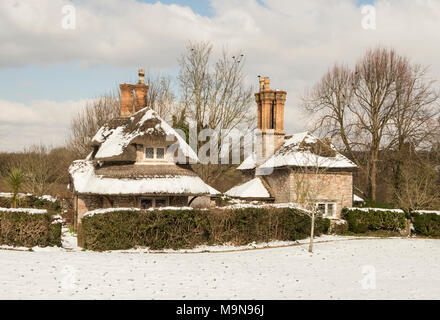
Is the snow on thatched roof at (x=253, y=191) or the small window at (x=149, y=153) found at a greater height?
the small window at (x=149, y=153)

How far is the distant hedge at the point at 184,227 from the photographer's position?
50.2ft

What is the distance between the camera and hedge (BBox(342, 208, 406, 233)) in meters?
22.3

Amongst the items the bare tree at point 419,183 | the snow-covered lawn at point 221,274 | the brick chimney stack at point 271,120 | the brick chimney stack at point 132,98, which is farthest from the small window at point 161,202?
the bare tree at point 419,183

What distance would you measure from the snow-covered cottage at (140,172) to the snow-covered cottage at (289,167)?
5503mm

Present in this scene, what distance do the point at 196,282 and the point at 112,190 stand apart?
954 centimetres

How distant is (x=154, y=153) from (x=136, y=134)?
1325mm

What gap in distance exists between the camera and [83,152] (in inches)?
1436

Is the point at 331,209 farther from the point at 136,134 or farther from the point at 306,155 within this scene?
the point at 136,134

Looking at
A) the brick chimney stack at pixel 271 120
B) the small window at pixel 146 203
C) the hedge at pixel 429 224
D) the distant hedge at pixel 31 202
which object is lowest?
the hedge at pixel 429 224

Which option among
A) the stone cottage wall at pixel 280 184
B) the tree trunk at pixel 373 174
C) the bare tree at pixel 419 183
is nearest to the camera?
the stone cottage wall at pixel 280 184

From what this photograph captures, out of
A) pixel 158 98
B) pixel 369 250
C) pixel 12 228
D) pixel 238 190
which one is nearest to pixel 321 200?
pixel 238 190

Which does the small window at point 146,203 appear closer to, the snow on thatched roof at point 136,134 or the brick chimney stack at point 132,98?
the snow on thatched roof at point 136,134

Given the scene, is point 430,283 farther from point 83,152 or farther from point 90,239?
point 83,152

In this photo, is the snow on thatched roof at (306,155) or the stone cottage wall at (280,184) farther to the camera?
the stone cottage wall at (280,184)
